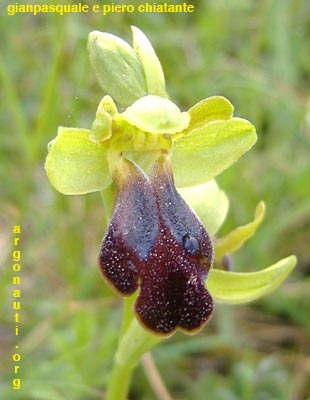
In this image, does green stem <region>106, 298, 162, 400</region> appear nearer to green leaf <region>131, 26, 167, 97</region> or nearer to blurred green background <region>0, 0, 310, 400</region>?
blurred green background <region>0, 0, 310, 400</region>

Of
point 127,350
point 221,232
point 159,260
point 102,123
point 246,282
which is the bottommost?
point 221,232

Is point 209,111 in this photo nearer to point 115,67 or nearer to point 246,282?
point 115,67

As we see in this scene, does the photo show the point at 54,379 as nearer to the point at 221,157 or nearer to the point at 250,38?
the point at 221,157

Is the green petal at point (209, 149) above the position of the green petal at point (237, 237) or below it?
above

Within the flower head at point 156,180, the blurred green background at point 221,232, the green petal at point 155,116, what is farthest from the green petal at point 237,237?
the blurred green background at point 221,232

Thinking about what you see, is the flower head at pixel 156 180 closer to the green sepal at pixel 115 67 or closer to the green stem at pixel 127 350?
the green sepal at pixel 115 67

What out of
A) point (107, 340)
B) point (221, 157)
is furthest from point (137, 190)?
point (107, 340)

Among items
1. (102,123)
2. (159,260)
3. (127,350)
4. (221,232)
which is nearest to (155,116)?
(102,123)
